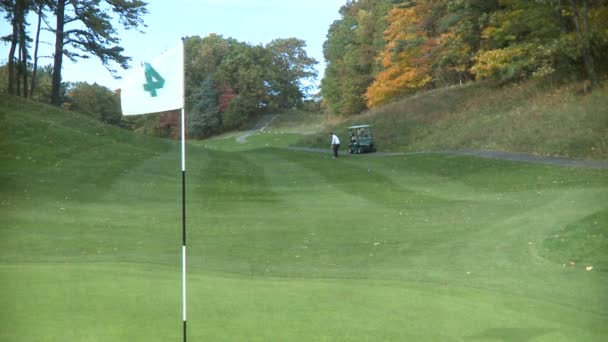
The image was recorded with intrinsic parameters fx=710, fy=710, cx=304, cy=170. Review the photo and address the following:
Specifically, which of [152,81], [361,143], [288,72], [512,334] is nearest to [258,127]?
[288,72]

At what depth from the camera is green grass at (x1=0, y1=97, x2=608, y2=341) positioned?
659 centimetres

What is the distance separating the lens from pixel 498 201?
757 inches

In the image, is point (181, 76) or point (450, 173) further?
point (450, 173)

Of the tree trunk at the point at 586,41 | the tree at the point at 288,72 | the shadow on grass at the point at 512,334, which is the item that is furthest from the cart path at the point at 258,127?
the shadow on grass at the point at 512,334

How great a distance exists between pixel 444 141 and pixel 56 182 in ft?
73.5

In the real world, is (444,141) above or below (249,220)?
above

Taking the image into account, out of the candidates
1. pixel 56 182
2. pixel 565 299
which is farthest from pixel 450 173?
pixel 565 299

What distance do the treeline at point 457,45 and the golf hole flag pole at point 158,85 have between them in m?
28.0

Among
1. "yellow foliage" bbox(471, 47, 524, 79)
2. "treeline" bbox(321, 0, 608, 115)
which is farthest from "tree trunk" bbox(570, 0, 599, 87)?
"yellow foliage" bbox(471, 47, 524, 79)

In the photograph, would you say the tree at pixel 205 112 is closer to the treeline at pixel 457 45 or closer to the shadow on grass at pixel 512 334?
the treeline at pixel 457 45

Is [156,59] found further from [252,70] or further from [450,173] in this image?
[252,70]

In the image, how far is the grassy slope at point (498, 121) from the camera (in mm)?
28712

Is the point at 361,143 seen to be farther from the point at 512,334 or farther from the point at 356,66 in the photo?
the point at 512,334

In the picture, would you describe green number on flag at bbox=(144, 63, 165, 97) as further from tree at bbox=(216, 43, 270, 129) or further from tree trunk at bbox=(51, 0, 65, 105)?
tree at bbox=(216, 43, 270, 129)
